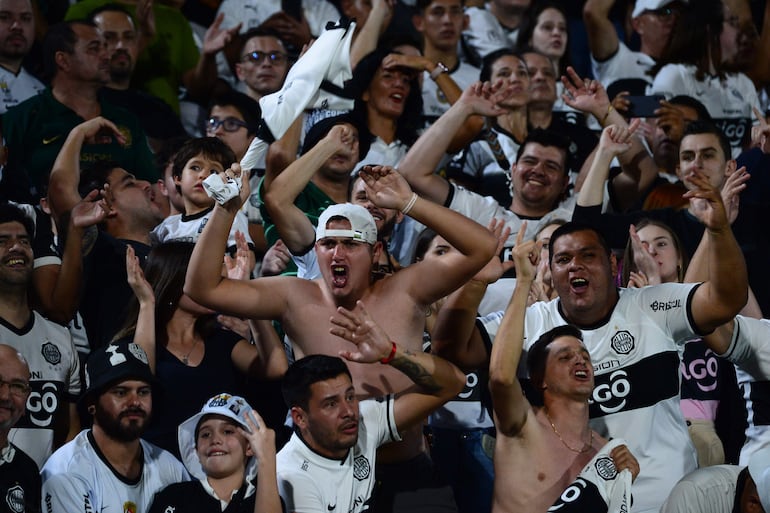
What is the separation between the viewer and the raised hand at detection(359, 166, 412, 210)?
634 centimetres

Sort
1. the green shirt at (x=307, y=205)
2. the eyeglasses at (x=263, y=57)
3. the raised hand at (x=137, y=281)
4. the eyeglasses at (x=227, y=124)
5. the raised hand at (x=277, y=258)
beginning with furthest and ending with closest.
Result: 1. the eyeglasses at (x=263, y=57)
2. the eyeglasses at (x=227, y=124)
3. the green shirt at (x=307, y=205)
4. the raised hand at (x=277, y=258)
5. the raised hand at (x=137, y=281)

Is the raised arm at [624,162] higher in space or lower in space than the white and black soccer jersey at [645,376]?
higher

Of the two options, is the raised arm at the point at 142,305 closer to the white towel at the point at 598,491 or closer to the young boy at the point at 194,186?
the young boy at the point at 194,186

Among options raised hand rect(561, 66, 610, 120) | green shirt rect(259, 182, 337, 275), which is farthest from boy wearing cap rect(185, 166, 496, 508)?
raised hand rect(561, 66, 610, 120)

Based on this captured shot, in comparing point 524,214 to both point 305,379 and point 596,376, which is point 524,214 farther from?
point 305,379

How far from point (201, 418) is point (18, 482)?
2.99 ft

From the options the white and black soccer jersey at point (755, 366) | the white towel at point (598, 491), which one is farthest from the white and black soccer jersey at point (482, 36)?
the white towel at point (598, 491)

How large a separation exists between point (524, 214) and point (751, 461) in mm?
2279

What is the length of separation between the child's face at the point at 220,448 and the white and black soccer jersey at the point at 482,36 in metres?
5.45

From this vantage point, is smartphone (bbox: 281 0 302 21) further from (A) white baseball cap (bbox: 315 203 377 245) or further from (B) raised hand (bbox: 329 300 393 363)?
(B) raised hand (bbox: 329 300 393 363)

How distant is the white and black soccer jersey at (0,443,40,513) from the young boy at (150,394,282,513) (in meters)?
0.54

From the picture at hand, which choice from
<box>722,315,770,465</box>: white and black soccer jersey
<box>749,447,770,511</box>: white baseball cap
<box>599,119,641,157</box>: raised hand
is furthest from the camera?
<box>599,119,641,157</box>: raised hand

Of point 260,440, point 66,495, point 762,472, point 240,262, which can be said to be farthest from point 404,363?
point 762,472

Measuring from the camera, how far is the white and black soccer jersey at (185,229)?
768 cm
